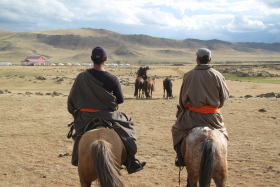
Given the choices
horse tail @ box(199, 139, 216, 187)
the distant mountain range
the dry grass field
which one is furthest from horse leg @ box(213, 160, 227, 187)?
the distant mountain range

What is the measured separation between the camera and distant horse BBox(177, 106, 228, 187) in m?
3.84

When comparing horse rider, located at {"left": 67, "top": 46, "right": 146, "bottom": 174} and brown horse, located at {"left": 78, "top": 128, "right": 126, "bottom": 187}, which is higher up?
horse rider, located at {"left": 67, "top": 46, "right": 146, "bottom": 174}

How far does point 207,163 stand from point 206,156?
0.09 metres

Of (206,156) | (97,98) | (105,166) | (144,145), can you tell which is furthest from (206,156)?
(144,145)

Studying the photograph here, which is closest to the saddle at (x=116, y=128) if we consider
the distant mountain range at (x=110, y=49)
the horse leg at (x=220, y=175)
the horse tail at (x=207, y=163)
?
the horse tail at (x=207, y=163)

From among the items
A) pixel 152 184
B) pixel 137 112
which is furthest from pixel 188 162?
pixel 137 112

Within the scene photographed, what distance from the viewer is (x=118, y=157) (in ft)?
13.0

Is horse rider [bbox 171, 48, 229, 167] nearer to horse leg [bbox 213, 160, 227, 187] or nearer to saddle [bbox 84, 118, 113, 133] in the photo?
horse leg [bbox 213, 160, 227, 187]

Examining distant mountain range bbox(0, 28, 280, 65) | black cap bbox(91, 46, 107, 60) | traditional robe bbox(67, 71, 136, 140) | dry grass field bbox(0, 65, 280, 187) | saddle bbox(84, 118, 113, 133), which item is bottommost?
dry grass field bbox(0, 65, 280, 187)

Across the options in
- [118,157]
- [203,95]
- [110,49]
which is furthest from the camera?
[110,49]

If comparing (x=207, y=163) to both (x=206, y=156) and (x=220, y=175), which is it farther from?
(x=220, y=175)

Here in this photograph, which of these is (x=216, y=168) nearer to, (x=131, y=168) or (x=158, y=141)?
(x=131, y=168)

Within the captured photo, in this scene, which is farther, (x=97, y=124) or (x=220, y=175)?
(x=97, y=124)

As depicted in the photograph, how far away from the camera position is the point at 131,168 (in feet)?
15.5
